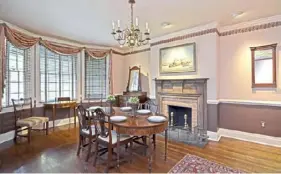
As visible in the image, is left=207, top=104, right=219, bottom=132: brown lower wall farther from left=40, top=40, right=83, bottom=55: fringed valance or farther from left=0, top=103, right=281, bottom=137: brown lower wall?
left=40, top=40, right=83, bottom=55: fringed valance

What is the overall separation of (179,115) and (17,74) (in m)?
4.17

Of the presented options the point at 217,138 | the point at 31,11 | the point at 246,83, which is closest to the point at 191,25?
the point at 246,83

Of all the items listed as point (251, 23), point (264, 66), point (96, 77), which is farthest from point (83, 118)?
point (251, 23)

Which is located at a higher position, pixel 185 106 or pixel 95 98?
pixel 95 98

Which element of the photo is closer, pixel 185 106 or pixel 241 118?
pixel 241 118

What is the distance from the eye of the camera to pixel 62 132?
4574mm

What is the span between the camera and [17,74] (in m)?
4.23

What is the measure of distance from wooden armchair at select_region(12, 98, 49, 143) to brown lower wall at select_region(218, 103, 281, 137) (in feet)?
13.7

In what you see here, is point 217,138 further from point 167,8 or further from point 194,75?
point 167,8

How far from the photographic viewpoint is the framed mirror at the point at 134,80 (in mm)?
6012

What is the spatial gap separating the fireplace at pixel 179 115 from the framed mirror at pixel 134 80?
154 centimetres

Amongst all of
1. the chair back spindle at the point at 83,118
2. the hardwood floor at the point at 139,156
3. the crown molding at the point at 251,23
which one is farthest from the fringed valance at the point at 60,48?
the crown molding at the point at 251,23

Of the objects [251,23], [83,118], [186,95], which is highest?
[251,23]

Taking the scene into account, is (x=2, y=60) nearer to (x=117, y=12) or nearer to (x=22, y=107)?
(x=22, y=107)
